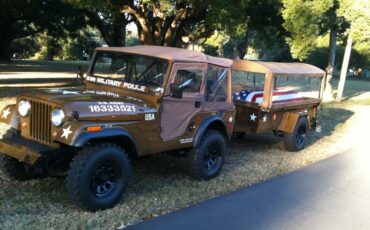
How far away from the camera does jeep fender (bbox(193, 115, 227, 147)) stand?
7062 millimetres

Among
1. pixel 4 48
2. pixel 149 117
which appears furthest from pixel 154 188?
Result: pixel 4 48

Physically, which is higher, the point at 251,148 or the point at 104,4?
the point at 104,4

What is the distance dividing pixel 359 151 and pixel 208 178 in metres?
4.86

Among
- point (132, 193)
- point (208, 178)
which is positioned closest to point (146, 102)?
point (132, 193)

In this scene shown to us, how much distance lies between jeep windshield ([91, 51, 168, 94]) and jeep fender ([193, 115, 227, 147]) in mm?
1024

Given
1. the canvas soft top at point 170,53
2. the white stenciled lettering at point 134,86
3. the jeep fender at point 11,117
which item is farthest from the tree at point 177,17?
the jeep fender at point 11,117

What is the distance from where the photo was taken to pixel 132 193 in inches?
252

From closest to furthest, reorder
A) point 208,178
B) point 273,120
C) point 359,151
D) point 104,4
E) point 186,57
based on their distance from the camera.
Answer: point 186,57, point 208,178, point 273,120, point 359,151, point 104,4

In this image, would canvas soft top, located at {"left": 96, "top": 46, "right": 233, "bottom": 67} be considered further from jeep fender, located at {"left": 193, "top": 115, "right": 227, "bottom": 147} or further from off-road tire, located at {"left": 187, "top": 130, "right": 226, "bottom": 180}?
off-road tire, located at {"left": 187, "top": 130, "right": 226, "bottom": 180}

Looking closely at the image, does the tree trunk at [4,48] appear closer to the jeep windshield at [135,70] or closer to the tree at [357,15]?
the tree at [357,15]

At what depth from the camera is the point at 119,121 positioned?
576cm

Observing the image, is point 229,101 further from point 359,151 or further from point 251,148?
point 359,151

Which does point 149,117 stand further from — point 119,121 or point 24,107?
point 24,107

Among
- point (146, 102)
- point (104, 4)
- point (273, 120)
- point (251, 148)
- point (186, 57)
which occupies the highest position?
point (104, 4)
